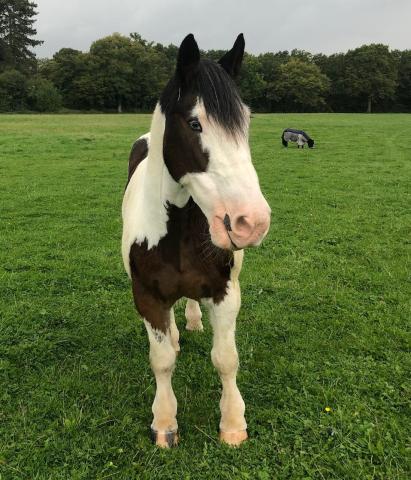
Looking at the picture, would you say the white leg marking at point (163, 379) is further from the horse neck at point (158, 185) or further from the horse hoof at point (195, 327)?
the horse hoof at point (195, 327)

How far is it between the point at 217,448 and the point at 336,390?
43.4 inches

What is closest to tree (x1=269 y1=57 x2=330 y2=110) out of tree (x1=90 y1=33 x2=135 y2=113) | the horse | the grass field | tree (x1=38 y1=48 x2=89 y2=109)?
tree (x1=90 y1=33 x2=135 y2=113)

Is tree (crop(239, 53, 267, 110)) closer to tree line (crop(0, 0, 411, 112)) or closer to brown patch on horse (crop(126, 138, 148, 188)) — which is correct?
tree line (crop(0, 0, 411, 112))

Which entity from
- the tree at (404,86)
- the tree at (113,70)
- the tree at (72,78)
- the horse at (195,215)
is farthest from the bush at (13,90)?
the horse at (195,215)

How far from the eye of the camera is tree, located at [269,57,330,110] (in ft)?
225

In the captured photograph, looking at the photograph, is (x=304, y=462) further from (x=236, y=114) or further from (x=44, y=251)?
(x=44, y=251)

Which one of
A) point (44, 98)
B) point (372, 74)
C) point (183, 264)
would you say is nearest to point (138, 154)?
point (183, 264)

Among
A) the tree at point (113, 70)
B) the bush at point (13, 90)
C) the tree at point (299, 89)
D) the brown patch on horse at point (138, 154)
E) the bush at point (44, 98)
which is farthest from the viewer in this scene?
the tree at point (299, 89)

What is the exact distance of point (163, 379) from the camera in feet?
10.1

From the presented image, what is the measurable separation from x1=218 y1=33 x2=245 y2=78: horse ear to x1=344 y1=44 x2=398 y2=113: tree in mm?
74810

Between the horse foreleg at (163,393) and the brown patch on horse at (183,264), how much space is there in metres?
0.22

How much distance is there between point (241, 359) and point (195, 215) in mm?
1789

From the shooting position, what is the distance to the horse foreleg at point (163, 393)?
297cm

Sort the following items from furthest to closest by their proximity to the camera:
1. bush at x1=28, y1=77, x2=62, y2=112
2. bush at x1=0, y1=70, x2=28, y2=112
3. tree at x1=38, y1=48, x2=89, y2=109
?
tree at x1=38, y1=48, x2=89, y2=109 < bush at x1=0, y1=70, x2=28, y2=112 < bush at x1=28, y1=77, x2=62, y2=112
